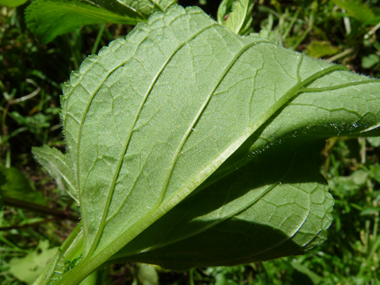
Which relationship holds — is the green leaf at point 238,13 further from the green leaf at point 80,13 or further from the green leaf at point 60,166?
the green leaf at point 60,166

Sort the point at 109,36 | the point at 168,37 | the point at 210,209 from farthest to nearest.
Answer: the point at 109,36
the point at 210,209
the point at 168,37

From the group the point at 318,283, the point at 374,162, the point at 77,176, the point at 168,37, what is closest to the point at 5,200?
the point at 77,176

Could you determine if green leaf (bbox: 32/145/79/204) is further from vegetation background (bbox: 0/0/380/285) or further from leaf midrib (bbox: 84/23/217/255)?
leaf midrib (bbox: 84/23/217/255)

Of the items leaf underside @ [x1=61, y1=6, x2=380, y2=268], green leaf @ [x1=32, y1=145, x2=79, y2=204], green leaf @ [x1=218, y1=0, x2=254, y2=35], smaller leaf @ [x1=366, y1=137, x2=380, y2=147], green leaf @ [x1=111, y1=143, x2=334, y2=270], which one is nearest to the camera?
leaf underside @ [x1=61, y1=6, x2=380, y2=268]

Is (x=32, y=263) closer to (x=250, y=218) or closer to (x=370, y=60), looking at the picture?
(x=250, y=218)

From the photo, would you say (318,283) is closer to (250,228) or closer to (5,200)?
(250,228)

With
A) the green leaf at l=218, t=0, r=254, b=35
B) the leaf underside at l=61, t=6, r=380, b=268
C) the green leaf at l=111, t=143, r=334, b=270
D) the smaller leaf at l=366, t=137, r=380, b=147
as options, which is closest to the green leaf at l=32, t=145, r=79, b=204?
the leaf underside at l=61, t=6, r=380, b=268

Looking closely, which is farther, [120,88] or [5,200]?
[5,200]

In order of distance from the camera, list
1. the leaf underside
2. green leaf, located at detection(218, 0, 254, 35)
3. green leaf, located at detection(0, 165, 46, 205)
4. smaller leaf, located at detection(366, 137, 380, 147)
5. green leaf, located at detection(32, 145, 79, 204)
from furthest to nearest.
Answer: smaller leaf, located at detection(366, 137, 380, 147)
green leaf, located at detection(0, 165, 46, 205)
green leaf, located at detection(32, 145, 79, 204)
green leaf, located at detection(218, 0, 254, 35)
the leaf underside
